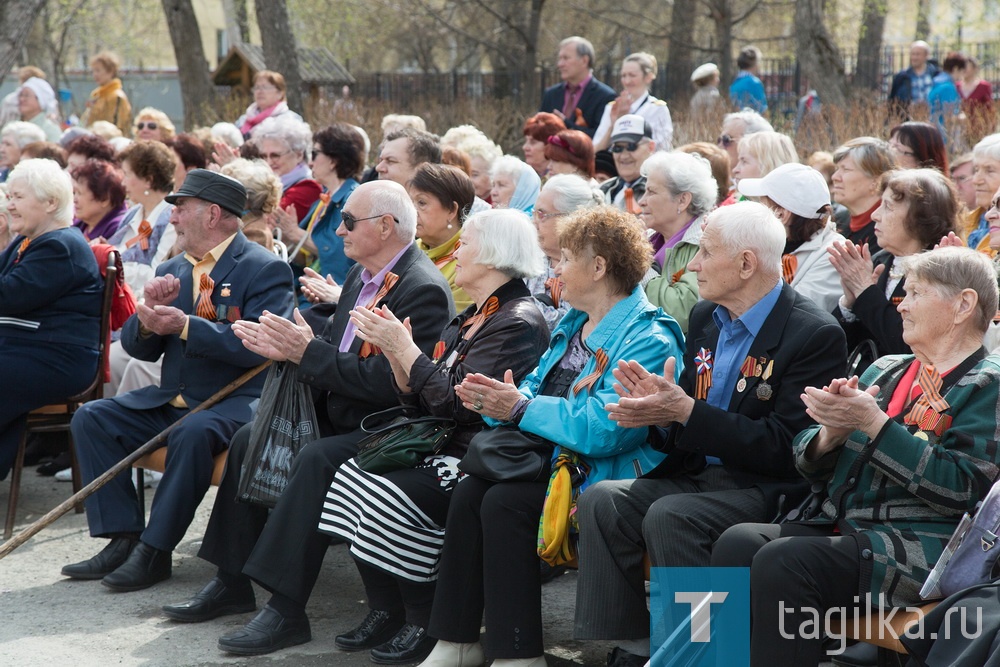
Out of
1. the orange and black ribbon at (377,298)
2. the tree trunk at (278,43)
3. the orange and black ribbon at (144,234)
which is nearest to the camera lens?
the orange and black ribbon at (377,298)

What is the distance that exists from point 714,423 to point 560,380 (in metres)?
0.74

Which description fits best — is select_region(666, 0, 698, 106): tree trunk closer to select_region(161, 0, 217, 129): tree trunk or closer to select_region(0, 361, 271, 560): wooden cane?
select_region(161, 0, 217, 129): tree trunk

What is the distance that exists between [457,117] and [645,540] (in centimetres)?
1320

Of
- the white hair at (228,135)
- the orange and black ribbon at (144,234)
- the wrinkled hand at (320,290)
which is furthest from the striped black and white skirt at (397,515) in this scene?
the white hair at (228,135)

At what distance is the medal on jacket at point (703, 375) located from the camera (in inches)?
166

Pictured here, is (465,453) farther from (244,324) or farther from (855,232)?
A: (855,232)

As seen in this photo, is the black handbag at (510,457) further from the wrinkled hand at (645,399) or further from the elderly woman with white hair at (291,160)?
the elderly woman with white hair at (291,160)

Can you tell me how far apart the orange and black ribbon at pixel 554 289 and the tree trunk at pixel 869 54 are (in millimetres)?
13265

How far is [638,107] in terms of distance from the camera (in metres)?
9.32

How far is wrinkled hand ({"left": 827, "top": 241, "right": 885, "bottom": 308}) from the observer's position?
15.8ft

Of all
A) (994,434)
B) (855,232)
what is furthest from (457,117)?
(994,434)

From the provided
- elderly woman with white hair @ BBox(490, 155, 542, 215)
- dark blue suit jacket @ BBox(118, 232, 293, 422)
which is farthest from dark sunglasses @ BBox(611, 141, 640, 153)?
dark blue suit jacket @ BBox(118, 232, 293, 422)

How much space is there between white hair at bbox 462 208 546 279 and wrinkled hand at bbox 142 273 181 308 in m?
1.68

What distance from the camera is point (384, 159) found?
704 centimetres
